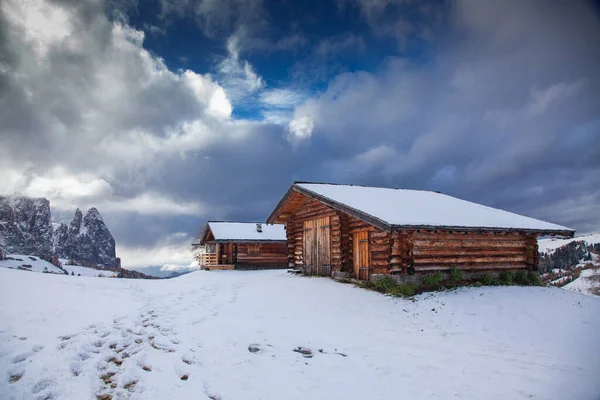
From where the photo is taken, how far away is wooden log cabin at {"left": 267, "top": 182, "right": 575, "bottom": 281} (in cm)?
1429

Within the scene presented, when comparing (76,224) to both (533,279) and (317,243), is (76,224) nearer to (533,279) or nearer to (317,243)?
(317,243)

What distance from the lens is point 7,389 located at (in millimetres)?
4762

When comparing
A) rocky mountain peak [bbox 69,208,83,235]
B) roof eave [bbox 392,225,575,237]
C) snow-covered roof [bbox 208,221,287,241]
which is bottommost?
roof eave [bbox 392,225,575,237]

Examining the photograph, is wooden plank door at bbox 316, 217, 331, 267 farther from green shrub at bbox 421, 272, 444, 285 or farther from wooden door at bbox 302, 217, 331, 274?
green shrub at bbox 421, 272, 444, 285

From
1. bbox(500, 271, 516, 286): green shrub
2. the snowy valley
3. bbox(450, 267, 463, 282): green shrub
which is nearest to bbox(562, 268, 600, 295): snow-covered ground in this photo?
the snowy valley

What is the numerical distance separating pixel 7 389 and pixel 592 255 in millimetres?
112998

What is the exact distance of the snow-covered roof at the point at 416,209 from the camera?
14422 millimetres

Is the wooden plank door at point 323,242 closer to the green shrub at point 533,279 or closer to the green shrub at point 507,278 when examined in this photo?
the green shrub at point 507,278

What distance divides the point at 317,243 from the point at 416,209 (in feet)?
19.3

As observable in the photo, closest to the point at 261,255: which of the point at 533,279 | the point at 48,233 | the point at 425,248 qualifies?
the point at 425,248

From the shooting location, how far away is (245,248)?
32.9m

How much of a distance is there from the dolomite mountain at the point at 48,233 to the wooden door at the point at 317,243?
60.2 metres

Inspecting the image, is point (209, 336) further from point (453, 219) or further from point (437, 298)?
point (453, 219)

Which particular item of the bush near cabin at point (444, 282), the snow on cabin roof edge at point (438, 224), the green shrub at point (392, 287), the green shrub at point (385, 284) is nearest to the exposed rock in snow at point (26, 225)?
the snow on cabin roof edge at point (438, 224)
